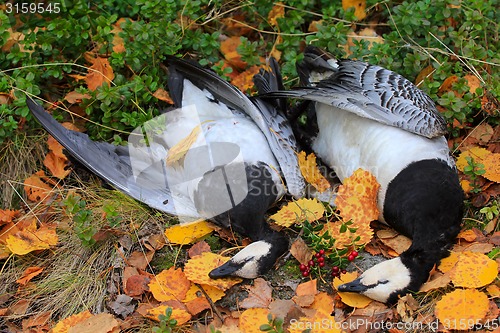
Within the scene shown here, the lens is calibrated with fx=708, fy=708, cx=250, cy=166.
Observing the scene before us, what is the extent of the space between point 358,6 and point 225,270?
242cm

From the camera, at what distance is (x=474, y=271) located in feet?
11.4

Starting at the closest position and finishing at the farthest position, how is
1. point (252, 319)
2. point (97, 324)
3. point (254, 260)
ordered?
point (252, 319) < point (97, 324) < point (254, 260)

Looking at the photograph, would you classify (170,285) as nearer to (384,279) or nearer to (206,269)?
(206,269)

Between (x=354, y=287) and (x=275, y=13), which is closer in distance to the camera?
(x=354, y=287)

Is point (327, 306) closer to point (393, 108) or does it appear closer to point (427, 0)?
point (393, 108)

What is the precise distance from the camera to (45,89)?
15.8ft

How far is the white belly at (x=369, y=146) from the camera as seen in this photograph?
3859 mm

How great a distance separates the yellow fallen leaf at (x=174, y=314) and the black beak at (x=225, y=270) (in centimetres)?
23

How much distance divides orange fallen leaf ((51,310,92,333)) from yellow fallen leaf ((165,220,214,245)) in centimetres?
64

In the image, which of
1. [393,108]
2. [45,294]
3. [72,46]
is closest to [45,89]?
[72,46]

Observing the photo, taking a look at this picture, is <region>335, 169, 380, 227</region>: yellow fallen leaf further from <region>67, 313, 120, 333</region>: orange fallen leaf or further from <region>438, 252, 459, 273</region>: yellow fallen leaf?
<region>67, 313, 120, 333</region>: orange fallen leaf

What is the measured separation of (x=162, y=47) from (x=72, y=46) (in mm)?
663

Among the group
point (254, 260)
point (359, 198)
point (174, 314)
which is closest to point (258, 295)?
point (254, 260)

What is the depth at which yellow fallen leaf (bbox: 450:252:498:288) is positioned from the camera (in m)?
3.43
